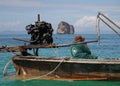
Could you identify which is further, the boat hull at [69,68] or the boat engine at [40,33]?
the boat engine at [40,33]

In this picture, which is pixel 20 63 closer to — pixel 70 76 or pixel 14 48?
pixel 14 48

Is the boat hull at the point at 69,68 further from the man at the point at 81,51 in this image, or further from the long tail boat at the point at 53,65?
the man at the point at 81,51

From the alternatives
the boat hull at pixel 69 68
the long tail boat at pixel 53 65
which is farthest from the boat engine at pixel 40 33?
the boat hull at pixel 69 68

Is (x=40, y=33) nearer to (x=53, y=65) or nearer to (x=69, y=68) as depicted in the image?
(x=53, y=65)

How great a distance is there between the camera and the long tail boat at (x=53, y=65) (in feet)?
49.0

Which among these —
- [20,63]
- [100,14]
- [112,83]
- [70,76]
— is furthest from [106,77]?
[20,63]

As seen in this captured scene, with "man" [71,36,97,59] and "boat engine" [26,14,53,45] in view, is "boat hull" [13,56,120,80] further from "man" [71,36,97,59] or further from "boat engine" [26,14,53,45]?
"boat engine" [26,14,53,45]

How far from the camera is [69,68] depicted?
15.5 meters

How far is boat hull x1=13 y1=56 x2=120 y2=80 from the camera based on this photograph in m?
14.9

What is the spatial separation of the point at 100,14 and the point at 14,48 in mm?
4103

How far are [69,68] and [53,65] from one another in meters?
0.70

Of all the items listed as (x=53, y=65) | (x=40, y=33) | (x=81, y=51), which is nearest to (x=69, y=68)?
(x=53, y=65)

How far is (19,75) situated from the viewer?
55.1 ft

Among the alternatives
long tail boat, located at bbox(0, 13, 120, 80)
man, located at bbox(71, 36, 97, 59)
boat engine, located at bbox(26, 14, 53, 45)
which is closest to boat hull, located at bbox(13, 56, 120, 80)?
long tail boat, located at bbox(0, 13, 120, 80)
